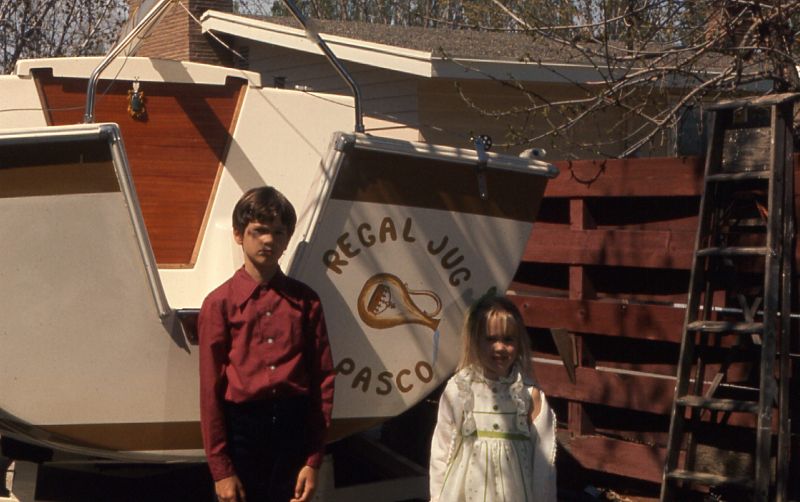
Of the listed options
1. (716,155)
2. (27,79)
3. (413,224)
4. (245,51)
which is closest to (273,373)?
(413,224)

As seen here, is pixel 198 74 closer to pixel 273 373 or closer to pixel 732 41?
pixel 732 41

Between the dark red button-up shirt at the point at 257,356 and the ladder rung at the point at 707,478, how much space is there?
209 cm

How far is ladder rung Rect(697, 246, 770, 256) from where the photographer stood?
5641 mm

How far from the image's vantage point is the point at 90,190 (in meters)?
4.99

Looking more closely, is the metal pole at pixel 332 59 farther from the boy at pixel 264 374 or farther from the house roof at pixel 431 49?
the house roof at pixel 431 49

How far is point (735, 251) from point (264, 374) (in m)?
2.51

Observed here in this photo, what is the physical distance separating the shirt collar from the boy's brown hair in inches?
5.9

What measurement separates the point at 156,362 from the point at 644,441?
2951 mm

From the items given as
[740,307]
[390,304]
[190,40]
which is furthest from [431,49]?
[390,304]

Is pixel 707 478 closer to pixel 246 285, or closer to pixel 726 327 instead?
pixel 726 327

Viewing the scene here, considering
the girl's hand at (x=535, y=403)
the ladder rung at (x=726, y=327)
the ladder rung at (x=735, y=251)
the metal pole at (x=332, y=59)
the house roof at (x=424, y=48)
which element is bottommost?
the girl's hand at (x=535, y=403)

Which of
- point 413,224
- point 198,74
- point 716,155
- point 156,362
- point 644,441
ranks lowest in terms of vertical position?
point 644,441

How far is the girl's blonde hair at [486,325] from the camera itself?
13.5 ft

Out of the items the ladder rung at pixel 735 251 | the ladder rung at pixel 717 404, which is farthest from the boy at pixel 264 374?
the ladder rung at pixel 735 251
